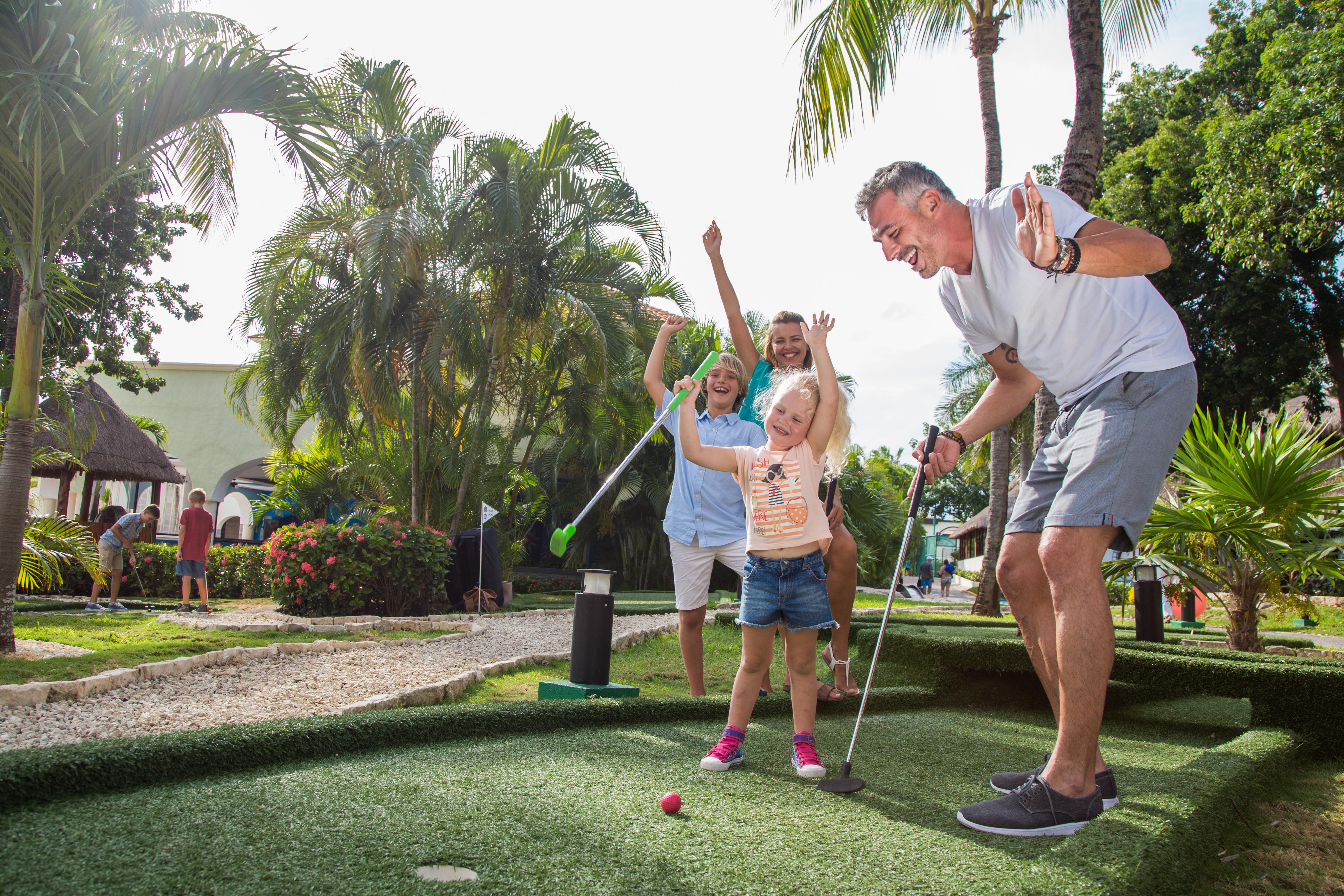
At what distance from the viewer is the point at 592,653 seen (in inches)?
164

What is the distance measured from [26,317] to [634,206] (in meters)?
10.8

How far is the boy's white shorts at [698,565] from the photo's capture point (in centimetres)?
423

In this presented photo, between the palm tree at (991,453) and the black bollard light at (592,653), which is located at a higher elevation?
the palm tree at (991,453)

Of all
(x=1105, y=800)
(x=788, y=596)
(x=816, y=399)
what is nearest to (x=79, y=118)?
(x=816, y=399)

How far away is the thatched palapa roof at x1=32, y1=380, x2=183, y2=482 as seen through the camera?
17.3 meters

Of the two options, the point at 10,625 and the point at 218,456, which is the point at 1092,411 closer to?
the point at 10,625

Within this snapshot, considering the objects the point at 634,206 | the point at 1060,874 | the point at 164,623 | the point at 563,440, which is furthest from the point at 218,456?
the point at 1060,874

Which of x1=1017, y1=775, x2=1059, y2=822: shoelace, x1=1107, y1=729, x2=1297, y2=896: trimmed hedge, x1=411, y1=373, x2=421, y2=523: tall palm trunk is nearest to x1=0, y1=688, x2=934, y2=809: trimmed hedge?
x1=1107, y1=729, x2=1297, y2=896: trimmed hedge

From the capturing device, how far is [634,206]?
51.5 feet

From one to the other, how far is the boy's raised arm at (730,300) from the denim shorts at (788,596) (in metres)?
1.55

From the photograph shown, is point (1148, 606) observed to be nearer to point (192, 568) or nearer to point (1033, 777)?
point (1033, 777)

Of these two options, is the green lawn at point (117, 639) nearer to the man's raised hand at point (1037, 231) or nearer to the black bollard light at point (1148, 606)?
the man's raised hand at point (1037, 231)

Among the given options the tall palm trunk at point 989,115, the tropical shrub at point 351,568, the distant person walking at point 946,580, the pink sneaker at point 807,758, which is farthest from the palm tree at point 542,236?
the distant person walking at point 946,580

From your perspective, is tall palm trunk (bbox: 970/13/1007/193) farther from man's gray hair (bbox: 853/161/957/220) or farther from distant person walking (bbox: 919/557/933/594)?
distant person walking (bbox: 919/557/933/594)
